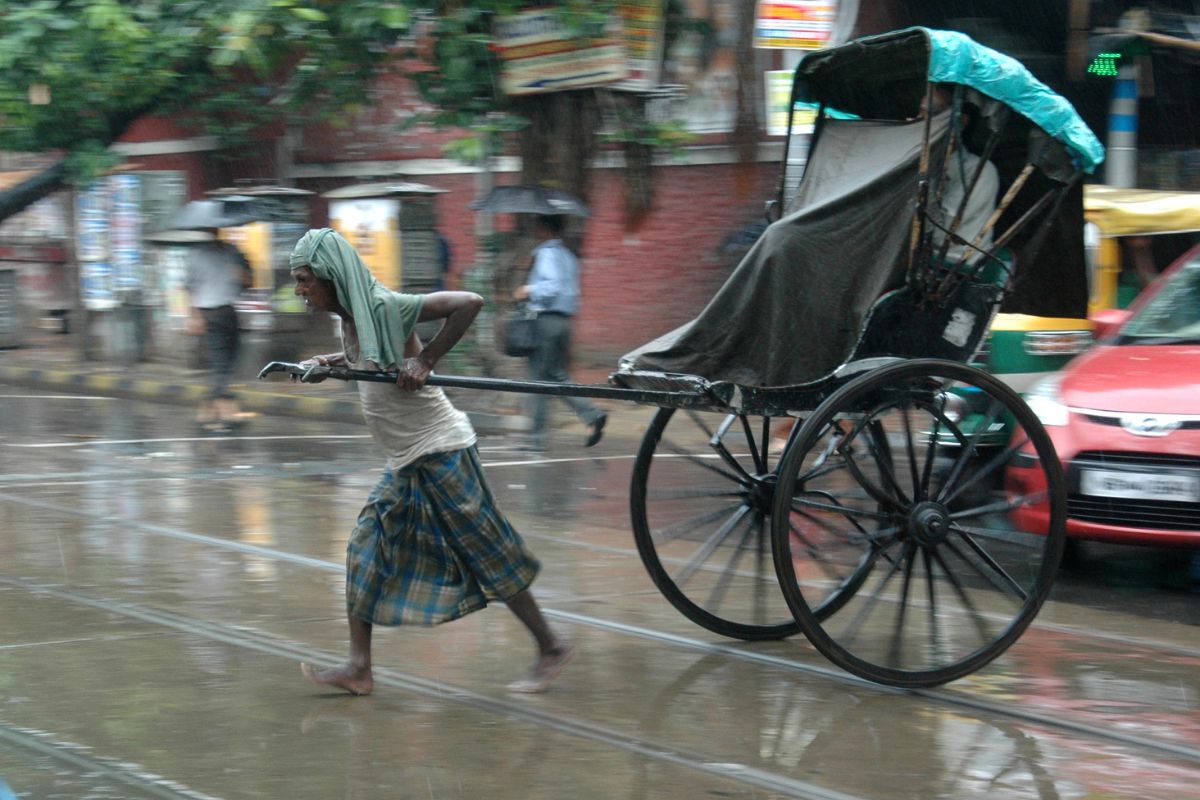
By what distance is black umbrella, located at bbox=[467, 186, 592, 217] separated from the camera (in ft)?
43.6

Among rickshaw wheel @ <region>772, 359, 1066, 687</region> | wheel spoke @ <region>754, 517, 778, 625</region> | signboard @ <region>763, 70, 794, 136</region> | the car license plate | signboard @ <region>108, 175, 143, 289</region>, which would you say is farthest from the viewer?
signboard @ <region>108, 175, 143, 289</region>

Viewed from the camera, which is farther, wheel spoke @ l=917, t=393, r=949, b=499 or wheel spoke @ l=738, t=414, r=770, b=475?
wheel spoke @ l=738, t=414, r=770, b=475

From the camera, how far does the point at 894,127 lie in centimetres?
611

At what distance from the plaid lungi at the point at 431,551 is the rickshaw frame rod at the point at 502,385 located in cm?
31

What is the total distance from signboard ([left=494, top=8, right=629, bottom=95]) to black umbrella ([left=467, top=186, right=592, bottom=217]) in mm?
953

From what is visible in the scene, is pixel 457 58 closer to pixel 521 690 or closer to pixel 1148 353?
pixel 1148 353

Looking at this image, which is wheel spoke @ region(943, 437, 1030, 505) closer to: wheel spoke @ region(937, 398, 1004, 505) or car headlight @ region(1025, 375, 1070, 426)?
wheel spoke @ region(937, 398, 1004, 505)

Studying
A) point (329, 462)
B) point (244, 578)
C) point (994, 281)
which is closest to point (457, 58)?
point (329, 462)

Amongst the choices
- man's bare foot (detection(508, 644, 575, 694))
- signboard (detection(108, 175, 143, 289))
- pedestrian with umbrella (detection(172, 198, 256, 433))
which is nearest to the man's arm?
man's bare foot (detection(508, 644, 575, 694))

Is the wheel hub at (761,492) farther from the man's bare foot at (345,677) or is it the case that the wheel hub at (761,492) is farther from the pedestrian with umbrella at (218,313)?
the pedestrian with umbrella at (218,313)

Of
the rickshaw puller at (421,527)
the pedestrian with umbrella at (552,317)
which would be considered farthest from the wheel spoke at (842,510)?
the pedestrian with umbrella at (552,317)

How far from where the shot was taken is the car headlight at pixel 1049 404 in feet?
23.4

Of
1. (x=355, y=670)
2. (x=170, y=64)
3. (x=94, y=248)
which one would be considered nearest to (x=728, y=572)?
(x=355, y=670)

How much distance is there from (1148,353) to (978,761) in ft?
12.0
